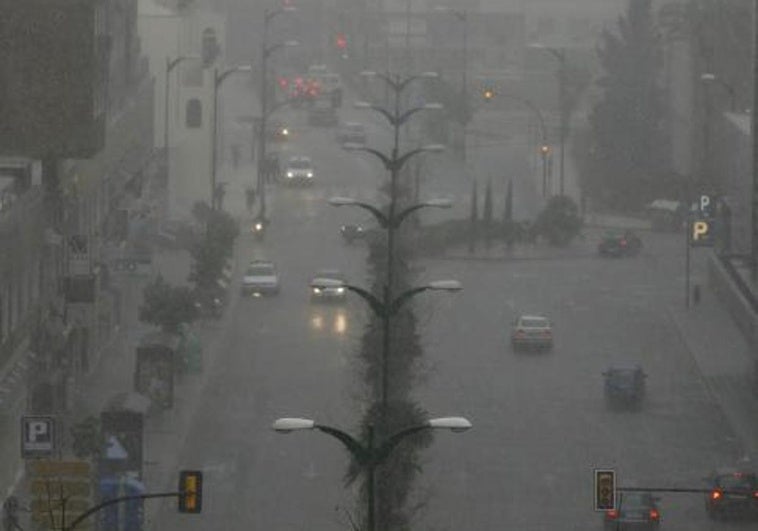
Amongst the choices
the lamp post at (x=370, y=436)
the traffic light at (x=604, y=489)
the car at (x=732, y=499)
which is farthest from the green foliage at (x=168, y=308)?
the lamp post at (x=370, y=436)

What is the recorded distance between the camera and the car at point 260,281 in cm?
5688

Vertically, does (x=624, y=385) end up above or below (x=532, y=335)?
below

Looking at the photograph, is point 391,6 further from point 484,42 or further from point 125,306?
point 125,306

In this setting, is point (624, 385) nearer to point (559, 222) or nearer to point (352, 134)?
point (559, 222)

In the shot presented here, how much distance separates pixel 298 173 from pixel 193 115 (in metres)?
3.72

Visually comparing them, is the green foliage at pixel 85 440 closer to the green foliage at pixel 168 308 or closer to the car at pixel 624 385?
the green foliage at pixel 168 308

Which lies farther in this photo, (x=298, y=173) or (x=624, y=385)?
(x=298, y=173)

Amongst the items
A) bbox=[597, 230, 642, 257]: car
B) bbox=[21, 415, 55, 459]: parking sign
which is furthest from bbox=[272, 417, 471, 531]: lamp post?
bbox=[597, 230, 642, 257]: car

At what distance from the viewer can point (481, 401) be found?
145 feet

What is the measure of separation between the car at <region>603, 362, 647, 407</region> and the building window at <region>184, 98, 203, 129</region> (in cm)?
3471

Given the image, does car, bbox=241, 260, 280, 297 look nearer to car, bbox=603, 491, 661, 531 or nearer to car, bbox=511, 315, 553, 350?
car, bbox=511, 315, 553, 350

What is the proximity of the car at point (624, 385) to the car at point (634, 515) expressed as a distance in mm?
9961

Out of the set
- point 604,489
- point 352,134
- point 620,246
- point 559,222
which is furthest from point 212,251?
point 352,134

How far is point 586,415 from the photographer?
1695 inches
